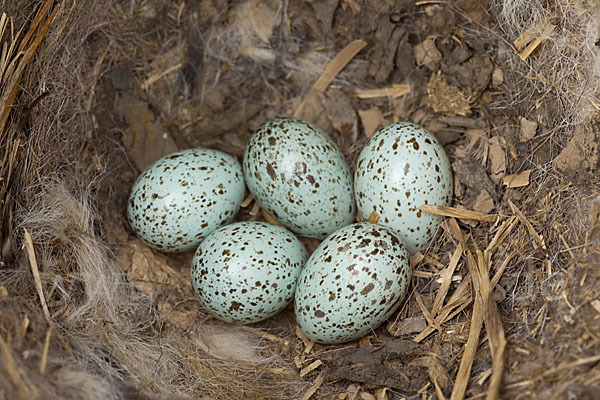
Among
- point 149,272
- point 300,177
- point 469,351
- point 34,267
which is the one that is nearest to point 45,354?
point 34,267

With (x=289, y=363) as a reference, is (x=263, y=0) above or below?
above

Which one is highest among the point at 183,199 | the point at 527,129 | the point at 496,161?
the point at 183,199

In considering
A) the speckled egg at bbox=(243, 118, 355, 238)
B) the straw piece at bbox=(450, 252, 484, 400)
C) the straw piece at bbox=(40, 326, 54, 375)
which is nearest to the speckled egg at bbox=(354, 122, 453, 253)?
the speckled egg at bbox=(243, 118, 355, 238)

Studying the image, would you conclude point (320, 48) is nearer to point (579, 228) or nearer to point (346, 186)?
point (346, 186)

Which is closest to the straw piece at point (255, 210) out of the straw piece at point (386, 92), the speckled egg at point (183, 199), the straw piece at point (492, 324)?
the speckled egg at point (183, 199)

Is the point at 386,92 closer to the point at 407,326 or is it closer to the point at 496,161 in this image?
the point at 496,161

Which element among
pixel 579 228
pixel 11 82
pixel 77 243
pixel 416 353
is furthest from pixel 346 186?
pixel 11 82
